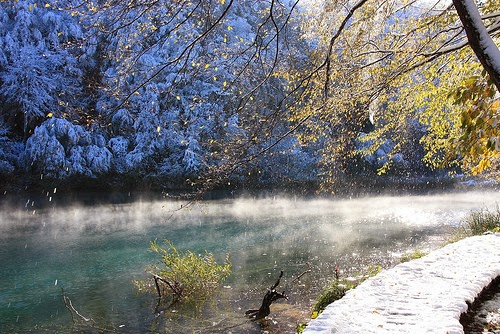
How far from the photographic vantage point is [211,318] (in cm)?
818

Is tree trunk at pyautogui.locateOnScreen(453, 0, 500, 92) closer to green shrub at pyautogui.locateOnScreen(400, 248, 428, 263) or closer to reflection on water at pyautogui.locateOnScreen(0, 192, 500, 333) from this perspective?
reflection on water at pyautogui.locateOnScreen(0, 192, 500, 333)

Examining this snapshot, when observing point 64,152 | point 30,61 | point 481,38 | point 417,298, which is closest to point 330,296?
point 417,298

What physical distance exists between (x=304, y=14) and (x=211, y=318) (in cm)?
589

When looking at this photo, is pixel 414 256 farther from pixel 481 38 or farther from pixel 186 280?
pixel 481 38

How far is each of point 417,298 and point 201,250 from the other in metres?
9.78

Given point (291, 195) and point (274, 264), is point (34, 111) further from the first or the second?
point (274, 264)

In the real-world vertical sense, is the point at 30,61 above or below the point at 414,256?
above

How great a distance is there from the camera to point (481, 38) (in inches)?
128

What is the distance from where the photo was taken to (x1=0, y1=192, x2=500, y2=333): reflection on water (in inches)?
331

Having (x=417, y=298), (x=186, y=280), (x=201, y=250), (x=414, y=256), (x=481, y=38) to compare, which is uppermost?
(x=481, y=38)

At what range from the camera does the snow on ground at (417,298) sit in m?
4.59

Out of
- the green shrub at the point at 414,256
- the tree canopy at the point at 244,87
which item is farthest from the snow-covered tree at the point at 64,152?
the green shrub at the point at 414,256

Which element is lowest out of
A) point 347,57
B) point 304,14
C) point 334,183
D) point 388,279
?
point 388,279

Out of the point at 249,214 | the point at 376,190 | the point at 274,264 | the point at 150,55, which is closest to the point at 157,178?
the point at 150,55
